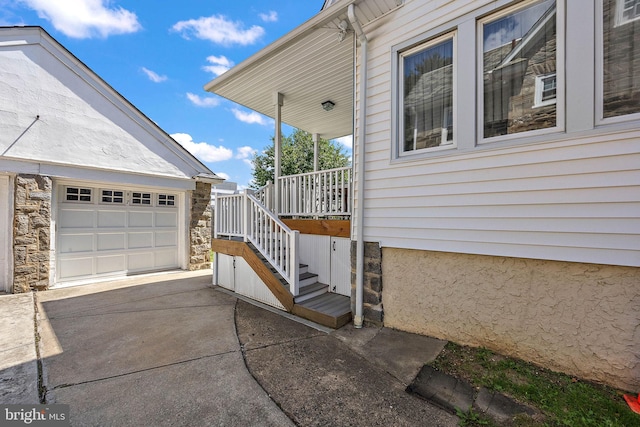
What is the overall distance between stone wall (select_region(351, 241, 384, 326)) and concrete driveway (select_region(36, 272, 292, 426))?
5.38ft

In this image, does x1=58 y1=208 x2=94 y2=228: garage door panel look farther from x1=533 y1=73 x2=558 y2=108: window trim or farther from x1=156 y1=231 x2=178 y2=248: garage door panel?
x1=533 y1=73 x2=558 y2=108: window trim

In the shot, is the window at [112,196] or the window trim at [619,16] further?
the window at [112,196]

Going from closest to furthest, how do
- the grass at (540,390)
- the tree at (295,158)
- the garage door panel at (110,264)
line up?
the grass at (540,390)
the garage door panel at (110,264)
the tree at (295,158)

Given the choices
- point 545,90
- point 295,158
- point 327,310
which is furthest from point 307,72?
point 295,158

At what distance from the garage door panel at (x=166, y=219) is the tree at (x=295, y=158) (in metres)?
7.85

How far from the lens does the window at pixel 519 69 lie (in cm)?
236

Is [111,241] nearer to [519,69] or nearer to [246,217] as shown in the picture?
[246,217]

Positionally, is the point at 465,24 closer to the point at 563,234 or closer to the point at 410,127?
the point at 410,127

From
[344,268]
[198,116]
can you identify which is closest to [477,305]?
[344,268]

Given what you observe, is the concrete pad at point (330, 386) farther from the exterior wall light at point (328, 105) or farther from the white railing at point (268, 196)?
the exterior wall light at point (328, 105)

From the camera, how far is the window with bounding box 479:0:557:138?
2.36m

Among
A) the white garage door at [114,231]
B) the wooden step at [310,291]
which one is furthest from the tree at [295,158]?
the wooden step at [310,291]

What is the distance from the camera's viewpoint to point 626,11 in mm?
2074

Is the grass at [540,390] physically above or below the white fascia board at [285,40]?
below
